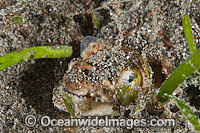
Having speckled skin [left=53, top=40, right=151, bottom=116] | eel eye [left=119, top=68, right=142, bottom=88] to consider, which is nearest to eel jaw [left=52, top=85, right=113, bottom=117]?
speckled skin [left=53, top=40, right=151, bottom=116]

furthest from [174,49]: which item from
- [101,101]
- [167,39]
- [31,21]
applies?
[31,21]

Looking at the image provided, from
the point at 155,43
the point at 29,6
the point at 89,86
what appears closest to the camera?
the point at 89,86

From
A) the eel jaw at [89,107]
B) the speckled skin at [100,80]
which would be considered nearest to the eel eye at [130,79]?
the speckled skin at [100,80]

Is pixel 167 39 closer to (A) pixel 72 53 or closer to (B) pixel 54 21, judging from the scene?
(A) pixel 72 53

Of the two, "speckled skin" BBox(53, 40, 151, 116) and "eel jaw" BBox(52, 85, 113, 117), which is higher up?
"speckled skin" BBox(53, 40, 151, 116)

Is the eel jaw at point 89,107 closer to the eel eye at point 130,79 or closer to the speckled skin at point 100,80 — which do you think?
the speckled skin at point 100,80

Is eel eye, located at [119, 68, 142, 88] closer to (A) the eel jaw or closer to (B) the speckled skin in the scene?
(B) the speckled skin

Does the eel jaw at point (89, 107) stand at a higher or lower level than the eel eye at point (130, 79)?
lower

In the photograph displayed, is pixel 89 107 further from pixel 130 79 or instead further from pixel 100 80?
pixel 130 79
